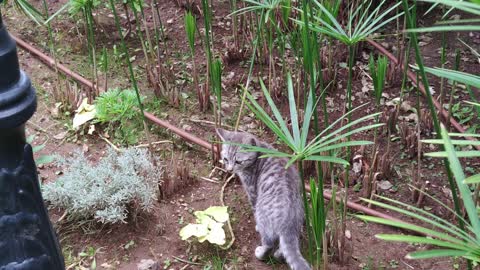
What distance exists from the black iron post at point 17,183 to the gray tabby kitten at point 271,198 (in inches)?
41.7

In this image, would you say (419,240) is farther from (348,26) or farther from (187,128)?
(187,128)

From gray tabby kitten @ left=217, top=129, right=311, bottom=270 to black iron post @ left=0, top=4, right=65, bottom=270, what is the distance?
1.06 meters

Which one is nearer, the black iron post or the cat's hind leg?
the black iron post

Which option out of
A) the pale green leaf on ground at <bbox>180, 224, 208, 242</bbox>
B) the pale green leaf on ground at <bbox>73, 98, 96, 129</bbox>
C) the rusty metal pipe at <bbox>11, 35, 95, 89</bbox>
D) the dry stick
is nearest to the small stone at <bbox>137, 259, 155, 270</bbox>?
the pale green leaf on ground at <bbox>180, 224, 208, 242</bbox>

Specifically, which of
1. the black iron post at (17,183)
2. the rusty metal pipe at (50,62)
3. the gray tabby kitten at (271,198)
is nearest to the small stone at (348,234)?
the gray tabby kitten at (271,198)

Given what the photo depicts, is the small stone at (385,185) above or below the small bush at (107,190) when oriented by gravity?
below

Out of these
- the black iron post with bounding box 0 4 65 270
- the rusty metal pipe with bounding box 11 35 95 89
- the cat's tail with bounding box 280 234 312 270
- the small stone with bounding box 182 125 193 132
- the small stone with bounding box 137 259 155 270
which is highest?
the black iron post with bounding box 0 4 65 270

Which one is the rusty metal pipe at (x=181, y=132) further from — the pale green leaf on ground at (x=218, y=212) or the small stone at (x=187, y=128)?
the pale green leaf on ground at (x=218, y=212)

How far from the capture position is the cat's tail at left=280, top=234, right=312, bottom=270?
2375 mm

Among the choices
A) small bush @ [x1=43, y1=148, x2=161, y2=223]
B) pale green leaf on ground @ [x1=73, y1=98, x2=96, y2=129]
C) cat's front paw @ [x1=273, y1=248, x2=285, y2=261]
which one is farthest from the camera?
pale green leaf on ground @ [x1=73, y1=98, x2=96, y2=129]

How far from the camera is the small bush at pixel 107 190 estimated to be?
272 centimetres

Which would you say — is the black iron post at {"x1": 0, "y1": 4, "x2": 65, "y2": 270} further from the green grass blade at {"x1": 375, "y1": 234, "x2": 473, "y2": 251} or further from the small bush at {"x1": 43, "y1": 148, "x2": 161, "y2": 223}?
the small bush at {"x1": 43, "y1": 148, "x2": 161, "y2": 223}

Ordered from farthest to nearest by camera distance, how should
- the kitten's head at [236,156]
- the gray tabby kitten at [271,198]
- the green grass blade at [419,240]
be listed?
the kitten's head at [236,156] < the gray tabby kitten at [271,198] < the green grass blade at [419,240]

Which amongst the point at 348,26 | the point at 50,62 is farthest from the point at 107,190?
the point at 50,62
